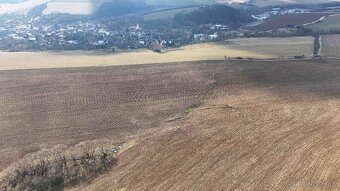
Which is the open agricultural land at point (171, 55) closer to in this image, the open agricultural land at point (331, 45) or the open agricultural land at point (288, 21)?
the open agricultural land at point (331, 45)

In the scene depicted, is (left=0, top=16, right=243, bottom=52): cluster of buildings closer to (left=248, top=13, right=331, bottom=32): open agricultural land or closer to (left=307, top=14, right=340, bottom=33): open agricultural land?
(left=248, top=13, right=331, bottom=32): open agricultural land

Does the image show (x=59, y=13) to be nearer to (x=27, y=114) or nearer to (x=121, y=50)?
(x=121, y=50)

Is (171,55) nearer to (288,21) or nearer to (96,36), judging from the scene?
(96,36)

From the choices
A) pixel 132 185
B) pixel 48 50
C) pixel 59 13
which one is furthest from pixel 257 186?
pixel 59 13

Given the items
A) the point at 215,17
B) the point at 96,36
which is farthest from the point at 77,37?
the point at 215,17

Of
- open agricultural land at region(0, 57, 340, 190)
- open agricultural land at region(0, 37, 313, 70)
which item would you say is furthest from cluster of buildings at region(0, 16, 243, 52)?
open agricultural land at region(0, 57, 340, 190)

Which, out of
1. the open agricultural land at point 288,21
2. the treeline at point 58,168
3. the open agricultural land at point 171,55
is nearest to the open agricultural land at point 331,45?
the open agricultural land at point 171,55
